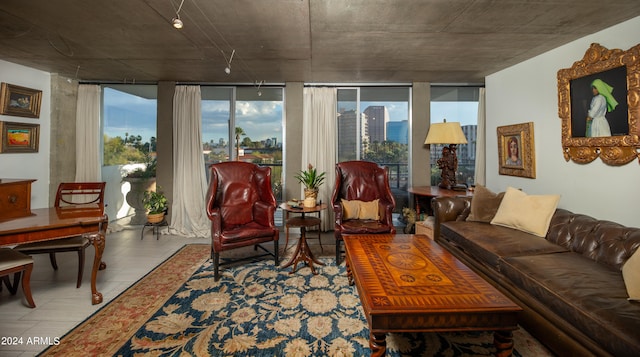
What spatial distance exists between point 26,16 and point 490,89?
5427 millimetres

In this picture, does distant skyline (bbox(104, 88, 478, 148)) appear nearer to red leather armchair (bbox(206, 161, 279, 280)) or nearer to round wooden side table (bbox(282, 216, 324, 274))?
red leather armchair (bbox(206, 161, 279, 280))

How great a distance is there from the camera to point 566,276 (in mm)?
1840

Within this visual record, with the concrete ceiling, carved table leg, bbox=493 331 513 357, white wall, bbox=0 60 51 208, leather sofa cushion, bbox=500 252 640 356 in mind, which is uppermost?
the concrete ceiling

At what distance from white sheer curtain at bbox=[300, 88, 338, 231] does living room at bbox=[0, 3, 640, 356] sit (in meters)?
0.18

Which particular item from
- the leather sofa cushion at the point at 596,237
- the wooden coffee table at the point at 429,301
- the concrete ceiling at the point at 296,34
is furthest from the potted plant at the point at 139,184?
the leather sofa cushion at the point at 596,237

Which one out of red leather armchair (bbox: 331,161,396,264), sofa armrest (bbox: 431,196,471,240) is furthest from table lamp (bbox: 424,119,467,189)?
red leather armchair (bbox: 331,161,396,264)

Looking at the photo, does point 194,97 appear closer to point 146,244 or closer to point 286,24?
point 146,244

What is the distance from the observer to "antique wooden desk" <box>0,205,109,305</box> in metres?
1.98

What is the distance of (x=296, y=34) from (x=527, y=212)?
2868 millimetres

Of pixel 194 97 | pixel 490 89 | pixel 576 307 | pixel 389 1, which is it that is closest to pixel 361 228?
pixel 576 307

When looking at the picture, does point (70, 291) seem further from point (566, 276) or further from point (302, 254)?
point (566, 276)

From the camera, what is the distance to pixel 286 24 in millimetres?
2627

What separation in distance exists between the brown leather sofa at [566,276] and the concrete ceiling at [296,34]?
182 centimetres

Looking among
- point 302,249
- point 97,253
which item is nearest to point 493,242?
point 302,249
